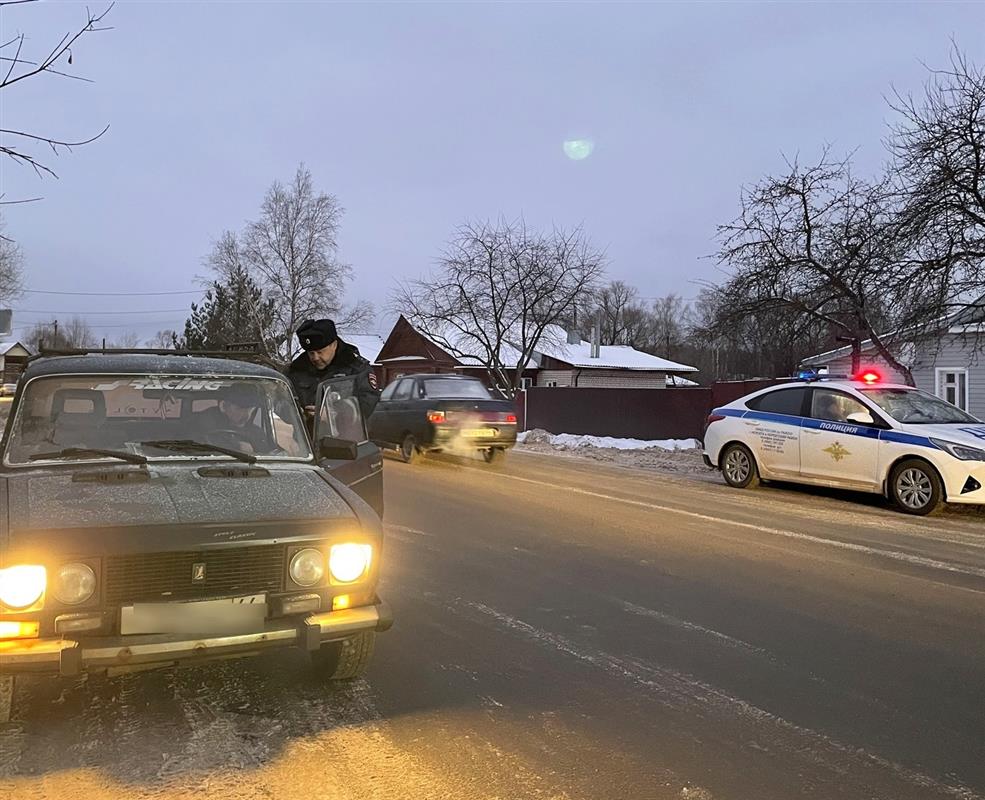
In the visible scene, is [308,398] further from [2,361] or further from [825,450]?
[2,361]

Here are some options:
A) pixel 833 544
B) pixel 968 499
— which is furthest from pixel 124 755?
pixel 968 499

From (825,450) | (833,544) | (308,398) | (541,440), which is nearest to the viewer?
(308,398)

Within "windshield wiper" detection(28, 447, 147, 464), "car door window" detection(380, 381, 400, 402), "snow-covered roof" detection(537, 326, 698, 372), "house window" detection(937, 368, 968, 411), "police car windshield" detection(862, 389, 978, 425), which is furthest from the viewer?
"snow-covered roof" detection(537, 326, 698, 372)

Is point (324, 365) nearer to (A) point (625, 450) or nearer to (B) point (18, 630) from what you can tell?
(B) point (18, 630)

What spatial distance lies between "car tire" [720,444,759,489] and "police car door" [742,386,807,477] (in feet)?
0.60

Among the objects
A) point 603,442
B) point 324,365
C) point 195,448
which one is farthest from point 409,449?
point 195,448

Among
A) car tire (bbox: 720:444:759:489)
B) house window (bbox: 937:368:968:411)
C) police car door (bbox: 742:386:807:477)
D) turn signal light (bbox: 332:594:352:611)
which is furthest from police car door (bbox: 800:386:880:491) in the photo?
house window (bbox: 937:368:968:411)

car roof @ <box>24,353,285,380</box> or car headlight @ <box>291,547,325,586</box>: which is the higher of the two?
car roof @ <box>24,353,285,380</box>

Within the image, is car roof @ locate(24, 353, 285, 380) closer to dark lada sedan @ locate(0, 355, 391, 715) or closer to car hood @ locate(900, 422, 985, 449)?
dark lada sedan @ locate(0, 355, 391, 715)

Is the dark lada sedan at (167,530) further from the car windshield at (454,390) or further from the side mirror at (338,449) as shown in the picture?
the car windshield at (454,390)

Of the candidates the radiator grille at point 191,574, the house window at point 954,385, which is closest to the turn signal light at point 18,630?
the radiator grille at point 191,574

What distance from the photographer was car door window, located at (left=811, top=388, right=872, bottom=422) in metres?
10.9

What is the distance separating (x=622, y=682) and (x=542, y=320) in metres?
25.2

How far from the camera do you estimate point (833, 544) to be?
809 cm
